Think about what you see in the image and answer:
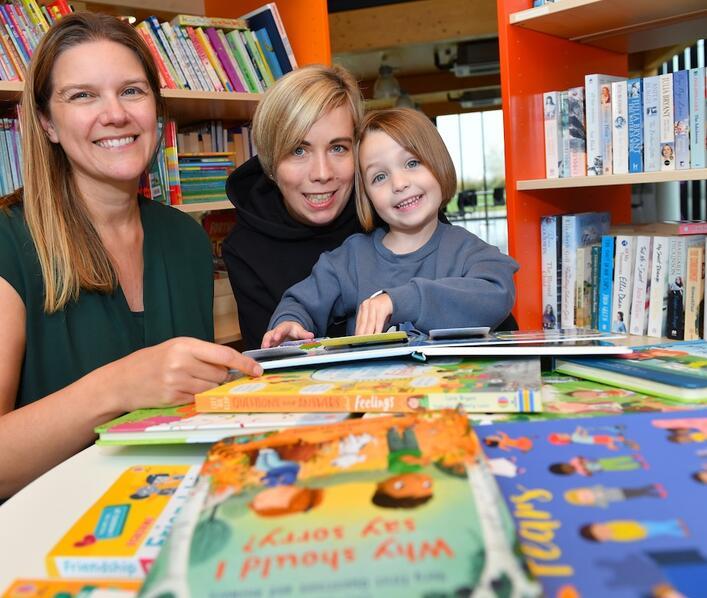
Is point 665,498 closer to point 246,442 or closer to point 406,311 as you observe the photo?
point 246,442

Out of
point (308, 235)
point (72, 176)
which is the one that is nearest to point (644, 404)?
point (308, 235)

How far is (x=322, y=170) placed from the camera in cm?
168

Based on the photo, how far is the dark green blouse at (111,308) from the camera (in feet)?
4.39

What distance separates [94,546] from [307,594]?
0.26 meters

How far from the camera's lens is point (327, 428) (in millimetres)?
691

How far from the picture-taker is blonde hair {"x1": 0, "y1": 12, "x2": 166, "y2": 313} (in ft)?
4.48

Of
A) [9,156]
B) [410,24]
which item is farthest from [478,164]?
[9,156]

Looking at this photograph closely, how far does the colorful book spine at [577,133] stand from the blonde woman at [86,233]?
51.9 inches

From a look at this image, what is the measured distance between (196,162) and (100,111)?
1570 mm

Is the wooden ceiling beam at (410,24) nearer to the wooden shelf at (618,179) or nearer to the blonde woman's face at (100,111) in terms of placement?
the wooden shelf at (618,179)

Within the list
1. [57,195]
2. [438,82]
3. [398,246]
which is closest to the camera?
[57,195]

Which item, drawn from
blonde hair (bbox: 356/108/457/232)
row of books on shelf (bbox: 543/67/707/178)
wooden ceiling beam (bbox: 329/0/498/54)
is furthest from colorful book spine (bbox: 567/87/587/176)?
wooden ceiling beam (bbox: 329/0/498/54)

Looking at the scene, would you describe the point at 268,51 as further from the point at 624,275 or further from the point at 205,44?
the point at 624,275

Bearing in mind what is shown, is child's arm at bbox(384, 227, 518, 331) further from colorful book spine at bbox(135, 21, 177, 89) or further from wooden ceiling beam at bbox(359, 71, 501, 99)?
wooden ceiling beam at bbox(359, 71, 501, 99)
